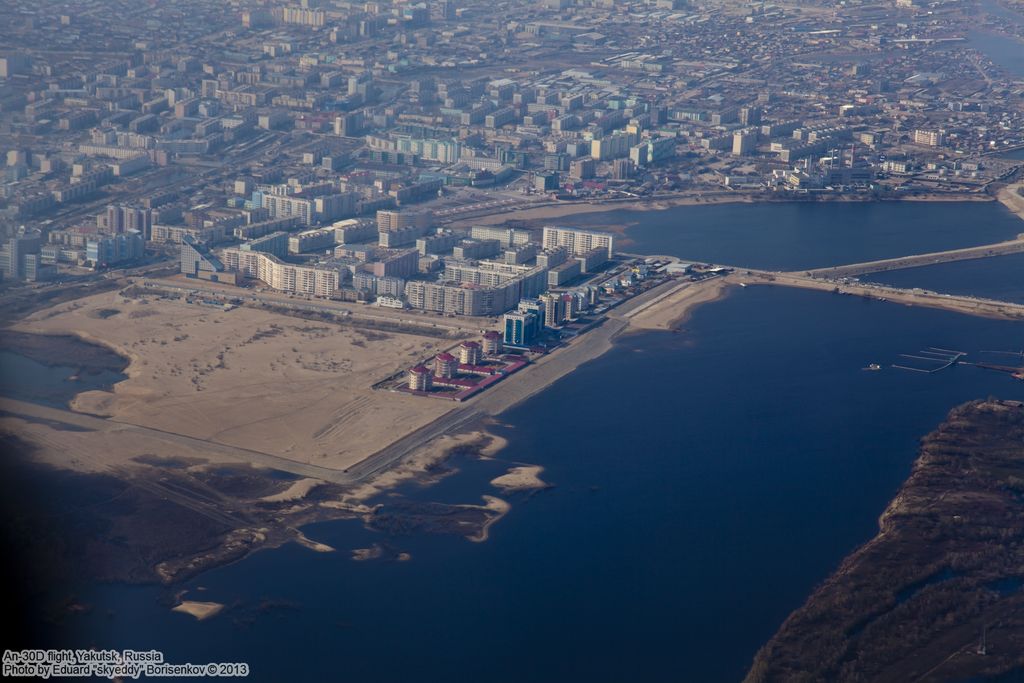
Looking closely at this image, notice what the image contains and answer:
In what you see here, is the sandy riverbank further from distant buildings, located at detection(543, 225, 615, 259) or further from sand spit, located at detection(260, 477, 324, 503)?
sand spit, located at detection(260, 477, 324, 503)

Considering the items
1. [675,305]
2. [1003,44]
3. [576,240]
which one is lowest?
[675,305]

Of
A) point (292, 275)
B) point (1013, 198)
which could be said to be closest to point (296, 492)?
point (292, 275)

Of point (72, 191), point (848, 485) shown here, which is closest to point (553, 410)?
point (848, 485)

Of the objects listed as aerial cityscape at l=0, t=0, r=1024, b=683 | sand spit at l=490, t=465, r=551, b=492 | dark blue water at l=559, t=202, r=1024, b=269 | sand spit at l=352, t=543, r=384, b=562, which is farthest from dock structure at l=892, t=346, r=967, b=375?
sand spit at l=352, t=543, r=384, b=562

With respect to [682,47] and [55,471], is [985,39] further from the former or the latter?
[55,471]

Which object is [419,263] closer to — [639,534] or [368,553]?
[639,534]
